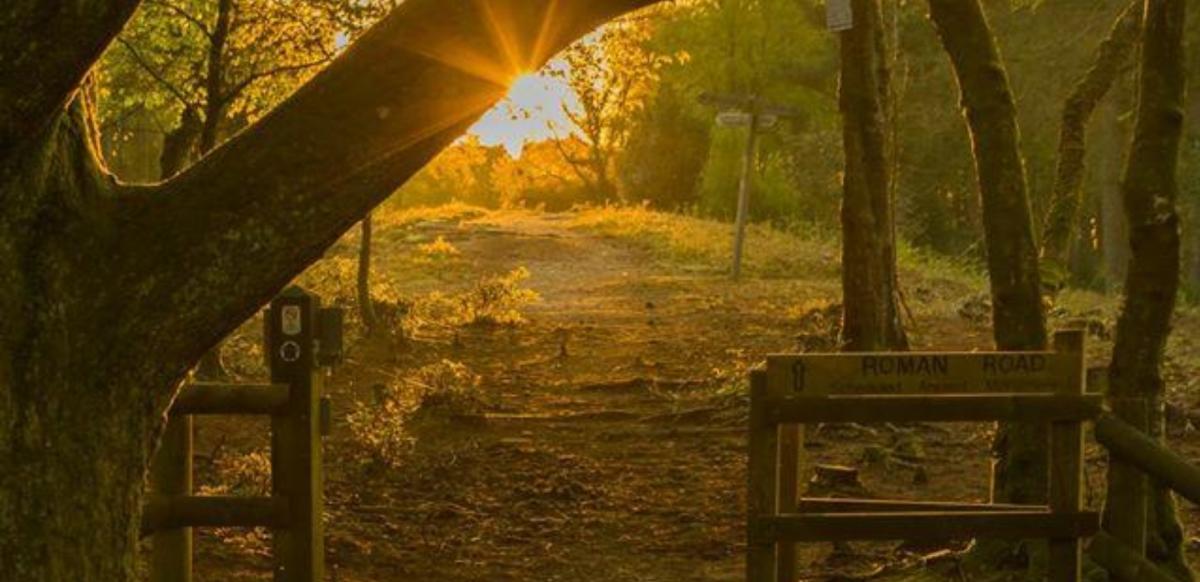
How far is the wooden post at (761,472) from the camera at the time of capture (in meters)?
6.36

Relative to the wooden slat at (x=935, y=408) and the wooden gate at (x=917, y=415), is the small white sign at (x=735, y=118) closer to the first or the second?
the wooden gate at (x=917, y=415)

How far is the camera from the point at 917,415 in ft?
21.3

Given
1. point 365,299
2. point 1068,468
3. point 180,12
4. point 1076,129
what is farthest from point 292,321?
point 365,299

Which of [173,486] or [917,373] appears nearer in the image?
[917,373]

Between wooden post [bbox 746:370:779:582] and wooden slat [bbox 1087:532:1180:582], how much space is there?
5.61ft

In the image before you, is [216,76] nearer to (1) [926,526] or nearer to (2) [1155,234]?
(2) [1155,234]

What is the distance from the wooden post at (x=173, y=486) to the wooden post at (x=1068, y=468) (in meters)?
4.03

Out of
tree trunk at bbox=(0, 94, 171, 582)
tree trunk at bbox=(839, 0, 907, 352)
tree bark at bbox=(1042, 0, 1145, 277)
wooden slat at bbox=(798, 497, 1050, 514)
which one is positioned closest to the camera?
tree trunk at bbox=(0, 94, 171, 582)

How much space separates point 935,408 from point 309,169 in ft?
9.44

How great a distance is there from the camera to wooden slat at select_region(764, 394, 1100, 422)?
6.37 m

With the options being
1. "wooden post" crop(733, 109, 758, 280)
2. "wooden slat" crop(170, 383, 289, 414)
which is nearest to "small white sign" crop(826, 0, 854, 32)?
"wooden slat" crop(170, 383, 289, 414)

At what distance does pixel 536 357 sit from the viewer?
65.8ft

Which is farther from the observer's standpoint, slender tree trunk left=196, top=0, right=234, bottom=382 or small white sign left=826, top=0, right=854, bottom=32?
small white sign left=826, top=0, right=854, bottom=32

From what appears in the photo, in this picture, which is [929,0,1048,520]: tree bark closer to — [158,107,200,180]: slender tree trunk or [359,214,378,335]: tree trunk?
[158,107,200,180]: slender tree trunk
